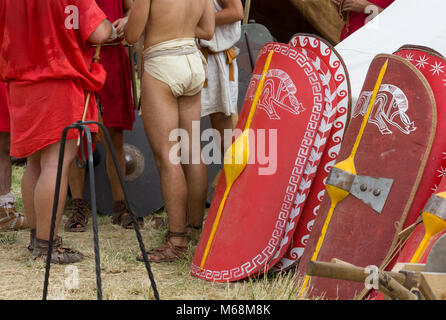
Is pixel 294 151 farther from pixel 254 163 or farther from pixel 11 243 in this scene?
pixel 11 243

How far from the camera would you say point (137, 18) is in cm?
323

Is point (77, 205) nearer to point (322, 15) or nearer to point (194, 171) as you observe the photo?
point (194, 171)

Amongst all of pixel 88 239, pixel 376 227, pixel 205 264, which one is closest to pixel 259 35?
pixel 88 239

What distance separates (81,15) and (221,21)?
0.83 m

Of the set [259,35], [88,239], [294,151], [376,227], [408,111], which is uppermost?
[259,35]

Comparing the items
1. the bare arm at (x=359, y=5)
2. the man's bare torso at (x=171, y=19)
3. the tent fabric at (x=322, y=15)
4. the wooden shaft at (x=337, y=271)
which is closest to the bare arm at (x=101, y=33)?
the man's bare torso at (x=171, y=19)

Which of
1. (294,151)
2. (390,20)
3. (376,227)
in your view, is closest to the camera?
(376,227)

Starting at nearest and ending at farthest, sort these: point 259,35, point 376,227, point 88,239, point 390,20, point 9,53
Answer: point 376,227, point 9,53, point 390,20, point 88,239, point 259,35

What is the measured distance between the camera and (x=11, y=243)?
3762mm

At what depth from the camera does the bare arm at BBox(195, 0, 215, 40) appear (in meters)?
3.46

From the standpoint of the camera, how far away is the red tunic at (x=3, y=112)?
13.0 feet

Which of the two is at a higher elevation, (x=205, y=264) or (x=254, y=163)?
(x=254, y=163)

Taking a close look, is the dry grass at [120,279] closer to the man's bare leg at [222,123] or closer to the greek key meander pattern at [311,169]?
the greek key meander pattern at [311,169]

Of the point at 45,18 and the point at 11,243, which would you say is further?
the point at 11,243
